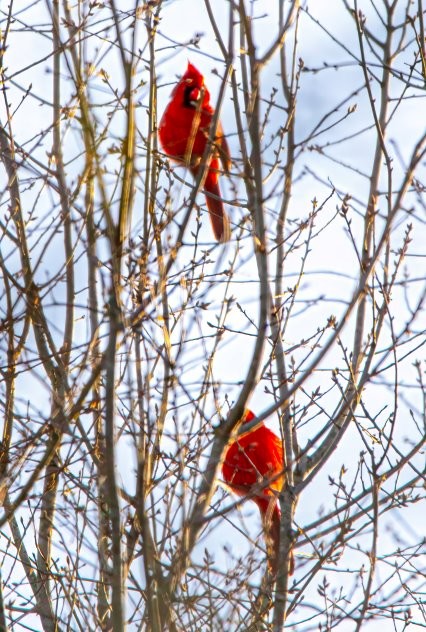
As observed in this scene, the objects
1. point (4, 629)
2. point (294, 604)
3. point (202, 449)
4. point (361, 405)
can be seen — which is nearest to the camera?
point (4, 629)

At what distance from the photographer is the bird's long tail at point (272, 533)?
3.61m

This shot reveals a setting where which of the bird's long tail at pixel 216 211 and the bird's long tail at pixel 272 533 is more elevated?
the bird's long tail at pixel 216 211

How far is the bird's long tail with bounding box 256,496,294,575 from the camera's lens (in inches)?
142

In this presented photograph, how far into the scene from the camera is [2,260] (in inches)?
155

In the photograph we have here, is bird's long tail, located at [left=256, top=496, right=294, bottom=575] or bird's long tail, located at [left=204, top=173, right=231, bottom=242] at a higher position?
bird's long tail, located at [left=204, top=173, right=231, bottom=242]

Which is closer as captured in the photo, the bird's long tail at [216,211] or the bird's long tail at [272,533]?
the bird's long tail at [272,533]

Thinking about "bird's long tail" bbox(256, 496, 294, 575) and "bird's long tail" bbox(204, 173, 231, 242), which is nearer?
"bird's long tail" bbox(256, 496, 294, 575)

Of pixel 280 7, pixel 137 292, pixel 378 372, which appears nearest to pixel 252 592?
pixel 378 372

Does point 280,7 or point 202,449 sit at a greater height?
point 280,7

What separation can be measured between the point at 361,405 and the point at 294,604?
1.00 metres

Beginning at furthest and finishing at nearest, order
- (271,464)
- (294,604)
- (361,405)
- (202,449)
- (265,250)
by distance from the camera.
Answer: (271,464) → (361,405) → (294,604) → (202,449) → (265,250)

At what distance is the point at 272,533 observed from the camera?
15.6 feet

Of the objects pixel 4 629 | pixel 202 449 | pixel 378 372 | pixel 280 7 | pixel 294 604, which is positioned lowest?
pixel 4 629

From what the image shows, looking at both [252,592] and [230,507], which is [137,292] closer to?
[230,507]
